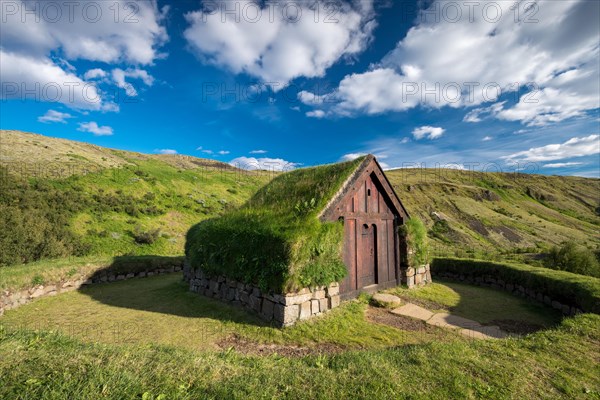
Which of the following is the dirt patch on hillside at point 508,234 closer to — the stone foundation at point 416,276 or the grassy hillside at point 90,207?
the stone foundation at point 416,276

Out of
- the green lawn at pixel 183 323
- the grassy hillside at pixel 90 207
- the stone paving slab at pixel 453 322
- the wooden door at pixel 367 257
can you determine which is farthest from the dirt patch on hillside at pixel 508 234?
the green lawn at pixel 183 323

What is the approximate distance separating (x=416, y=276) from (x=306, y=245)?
7.45 metres

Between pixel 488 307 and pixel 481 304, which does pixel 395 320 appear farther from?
pixel 481 304

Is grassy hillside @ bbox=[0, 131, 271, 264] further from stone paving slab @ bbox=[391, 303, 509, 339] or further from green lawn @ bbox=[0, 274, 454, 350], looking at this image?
stone paving slab @ bbox=[391, 303, 509, 339]

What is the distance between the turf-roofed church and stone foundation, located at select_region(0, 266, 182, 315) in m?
4.21

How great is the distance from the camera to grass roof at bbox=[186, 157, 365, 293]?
837 centimetres

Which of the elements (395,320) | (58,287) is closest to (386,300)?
(395,320)

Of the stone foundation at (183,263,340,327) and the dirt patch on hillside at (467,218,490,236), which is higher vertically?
the dirt patch on hillside at (467,218,490,236)

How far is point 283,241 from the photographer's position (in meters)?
8.43

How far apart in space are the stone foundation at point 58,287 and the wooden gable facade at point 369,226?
1152 centimetres

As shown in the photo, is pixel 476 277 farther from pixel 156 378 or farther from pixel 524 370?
pixel 156 378

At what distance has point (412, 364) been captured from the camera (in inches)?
189

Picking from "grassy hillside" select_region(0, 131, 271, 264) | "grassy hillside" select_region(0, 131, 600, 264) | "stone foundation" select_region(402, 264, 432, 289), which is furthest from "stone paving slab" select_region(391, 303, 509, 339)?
"grassy hillside" select_region(0, 131, 271, 264)

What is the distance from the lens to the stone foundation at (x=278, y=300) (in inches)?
322
